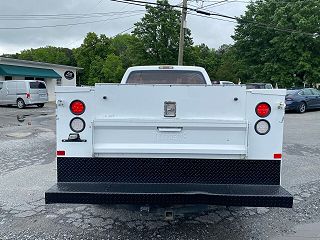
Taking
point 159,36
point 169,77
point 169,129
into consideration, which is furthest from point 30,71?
point 169,129

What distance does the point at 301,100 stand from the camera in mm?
18875

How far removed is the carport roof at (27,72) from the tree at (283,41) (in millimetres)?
18935

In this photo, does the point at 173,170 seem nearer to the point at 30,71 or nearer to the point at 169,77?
the point at 169,77

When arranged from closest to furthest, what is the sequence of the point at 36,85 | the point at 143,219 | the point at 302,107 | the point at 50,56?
the point at 143,219 < the point at 302,107 < the point at 36,85 < the point at 50,56

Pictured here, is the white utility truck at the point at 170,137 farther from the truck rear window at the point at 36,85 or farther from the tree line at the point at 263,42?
the tree line at the point at 263,42

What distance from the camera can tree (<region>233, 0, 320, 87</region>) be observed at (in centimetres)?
2877

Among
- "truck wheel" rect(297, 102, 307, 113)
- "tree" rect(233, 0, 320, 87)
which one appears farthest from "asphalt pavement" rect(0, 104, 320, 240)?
"tree" rect(233, 0, 320, 87)

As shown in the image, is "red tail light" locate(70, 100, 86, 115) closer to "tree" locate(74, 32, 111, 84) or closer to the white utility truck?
the white utility truck

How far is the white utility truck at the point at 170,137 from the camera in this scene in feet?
10.6

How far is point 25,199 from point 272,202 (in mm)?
3658

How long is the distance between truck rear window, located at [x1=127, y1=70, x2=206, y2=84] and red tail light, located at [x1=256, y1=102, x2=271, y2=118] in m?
2.62

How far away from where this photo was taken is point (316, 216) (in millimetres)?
4309

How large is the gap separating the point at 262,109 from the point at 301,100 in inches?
682

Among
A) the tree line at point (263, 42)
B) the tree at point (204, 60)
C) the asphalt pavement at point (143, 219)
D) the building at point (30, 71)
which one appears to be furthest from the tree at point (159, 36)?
the asphalt pavement at point (143, 219)
